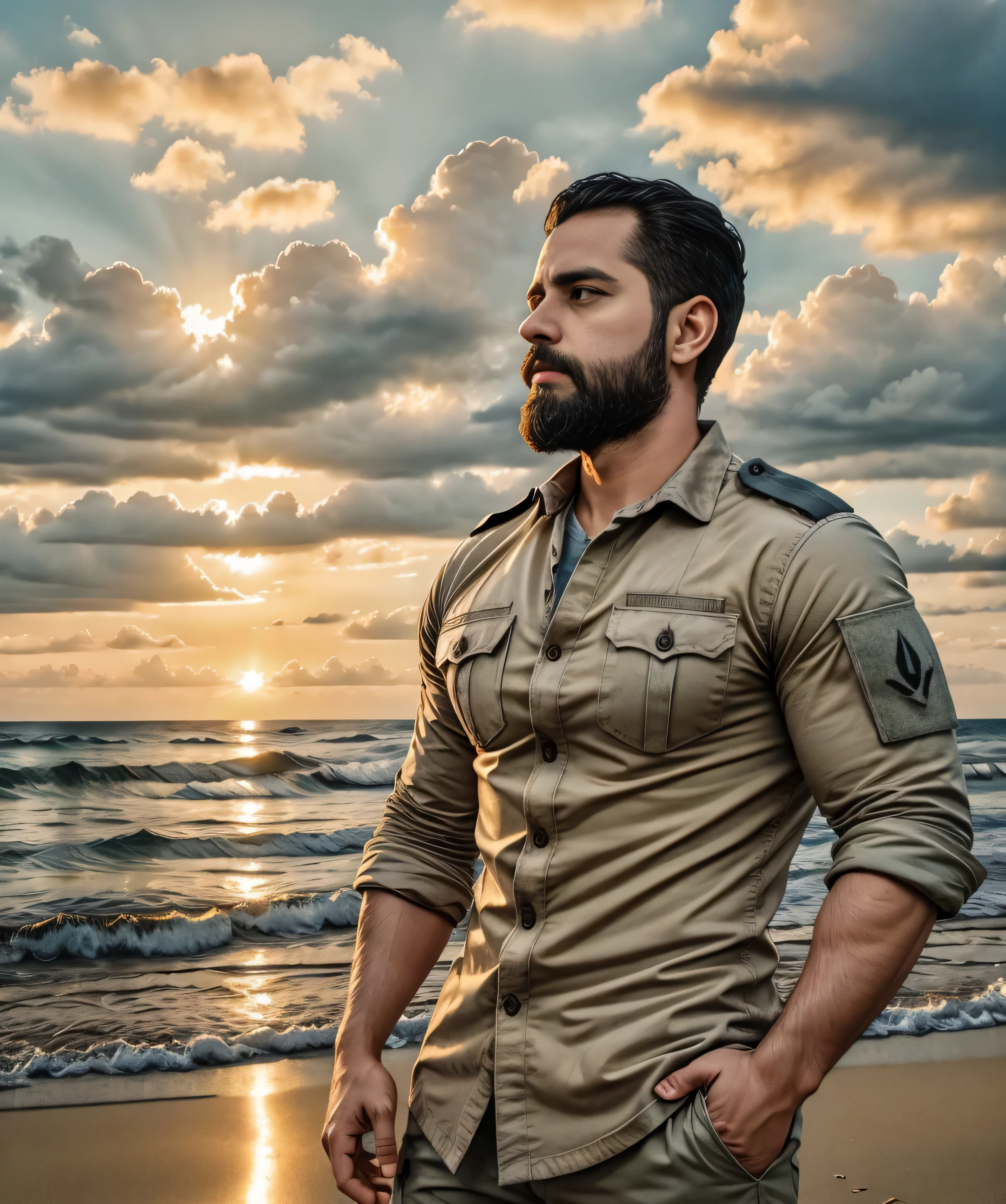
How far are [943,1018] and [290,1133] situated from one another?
12.1 ft

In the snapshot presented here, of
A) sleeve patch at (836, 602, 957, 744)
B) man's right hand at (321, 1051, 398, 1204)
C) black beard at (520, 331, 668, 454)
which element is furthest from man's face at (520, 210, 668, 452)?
man's right hand at (321, 1051, 398, 1204)

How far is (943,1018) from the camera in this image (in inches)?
222

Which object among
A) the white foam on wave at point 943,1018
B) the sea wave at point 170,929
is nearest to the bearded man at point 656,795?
the white foam on wave at point 943,1018

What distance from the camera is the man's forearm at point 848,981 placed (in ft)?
3.98

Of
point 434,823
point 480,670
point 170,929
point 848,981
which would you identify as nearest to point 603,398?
point 480,670

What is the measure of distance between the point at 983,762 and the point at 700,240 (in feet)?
61.5

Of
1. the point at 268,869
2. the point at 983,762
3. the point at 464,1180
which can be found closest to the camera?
the point at 464,1180

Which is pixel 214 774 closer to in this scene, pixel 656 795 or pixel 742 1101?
pixel 656 795

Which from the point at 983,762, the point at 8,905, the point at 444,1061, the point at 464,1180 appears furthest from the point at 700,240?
the point at 983,762

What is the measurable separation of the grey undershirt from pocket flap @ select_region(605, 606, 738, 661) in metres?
0.18

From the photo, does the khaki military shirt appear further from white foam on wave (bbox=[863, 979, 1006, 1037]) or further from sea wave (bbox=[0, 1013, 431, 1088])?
white foam on wave (bbox=[863, 979, 1006, 1037])

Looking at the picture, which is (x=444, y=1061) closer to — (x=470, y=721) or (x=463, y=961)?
(x=463, y=961)

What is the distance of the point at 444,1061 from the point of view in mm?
1506

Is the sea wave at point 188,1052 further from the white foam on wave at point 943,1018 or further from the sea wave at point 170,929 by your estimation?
the white foam on wave at point 943,1018
